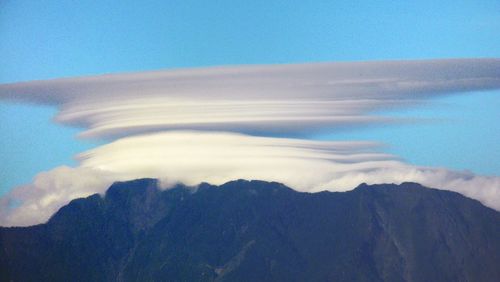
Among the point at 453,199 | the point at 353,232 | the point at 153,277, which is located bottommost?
the point at 153,277

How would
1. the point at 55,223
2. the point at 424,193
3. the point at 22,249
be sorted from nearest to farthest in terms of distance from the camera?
the point at 424,193 → the point at 22,249 → the point at 55,223

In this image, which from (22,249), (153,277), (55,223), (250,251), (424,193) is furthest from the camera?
(250,251)

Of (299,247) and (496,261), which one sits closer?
(496,261)

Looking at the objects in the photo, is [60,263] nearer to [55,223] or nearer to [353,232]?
[55,223]

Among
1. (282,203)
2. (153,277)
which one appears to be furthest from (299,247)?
(153,277)

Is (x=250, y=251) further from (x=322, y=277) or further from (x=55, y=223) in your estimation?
(x=55, y=223)

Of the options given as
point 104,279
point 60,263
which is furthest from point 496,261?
point 60,263

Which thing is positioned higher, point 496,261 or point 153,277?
point 496,261
